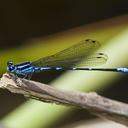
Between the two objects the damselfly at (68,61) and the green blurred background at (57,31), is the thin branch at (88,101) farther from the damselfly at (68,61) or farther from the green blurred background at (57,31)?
the damselfly at (68,61)

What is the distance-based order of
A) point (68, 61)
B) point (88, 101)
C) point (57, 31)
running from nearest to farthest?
1. point (88, 101)
2. point (68, 61)
3. point (57, 31)

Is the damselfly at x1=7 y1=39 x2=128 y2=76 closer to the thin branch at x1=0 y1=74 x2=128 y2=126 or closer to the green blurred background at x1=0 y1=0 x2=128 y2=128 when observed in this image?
the green blurred background at x1=0 y1=0 x2=128 y2=128

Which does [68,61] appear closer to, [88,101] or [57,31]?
[57,31]

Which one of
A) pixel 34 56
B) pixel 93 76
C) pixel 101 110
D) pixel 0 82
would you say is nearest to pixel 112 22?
pixel 34 56

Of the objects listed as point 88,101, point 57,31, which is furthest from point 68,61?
point 88,101

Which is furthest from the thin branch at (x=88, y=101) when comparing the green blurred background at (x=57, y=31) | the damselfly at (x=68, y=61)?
the damselfly at (x=68, y=61)

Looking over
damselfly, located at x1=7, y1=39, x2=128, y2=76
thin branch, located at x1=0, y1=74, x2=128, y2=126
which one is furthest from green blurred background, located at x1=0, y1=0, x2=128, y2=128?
thin branch, located at x1=0, y1=74, x2=128, y2=126

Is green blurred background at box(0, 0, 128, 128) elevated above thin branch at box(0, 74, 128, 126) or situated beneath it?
elevated above

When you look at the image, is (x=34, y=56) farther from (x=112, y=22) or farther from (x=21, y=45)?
(x=112, y=22)
